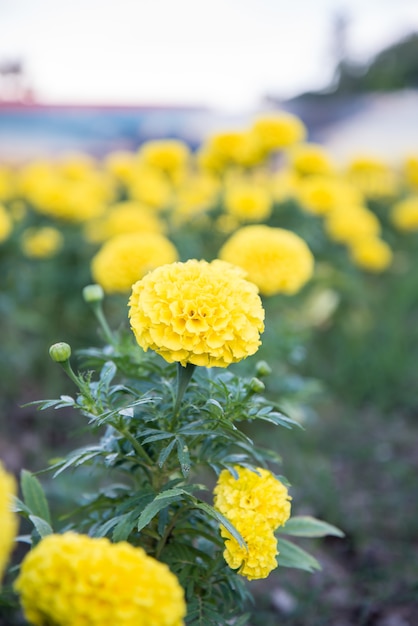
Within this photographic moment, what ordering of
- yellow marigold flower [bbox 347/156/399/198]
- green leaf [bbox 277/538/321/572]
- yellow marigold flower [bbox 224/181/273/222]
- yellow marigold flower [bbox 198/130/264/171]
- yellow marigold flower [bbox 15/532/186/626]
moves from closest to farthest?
yellow marigold flower [bbox 15/532/186/626], green leaf [bbox 277/538/321/572], yellow marigold flower [bbox 224/181/273/222], yellow marigold flower [bbox 198/130/264/171], yellow marigold flower [bbox 347/156/399/198]

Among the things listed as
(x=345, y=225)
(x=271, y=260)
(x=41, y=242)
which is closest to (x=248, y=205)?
(x=271, y=260)

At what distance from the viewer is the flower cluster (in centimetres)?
107

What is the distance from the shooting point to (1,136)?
817 centimetres

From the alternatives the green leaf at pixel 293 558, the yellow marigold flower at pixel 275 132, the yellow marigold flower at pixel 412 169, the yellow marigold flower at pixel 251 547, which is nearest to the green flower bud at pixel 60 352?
the yellow marigold flower at pixel 251 547

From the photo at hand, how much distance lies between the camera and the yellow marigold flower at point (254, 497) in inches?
43.8

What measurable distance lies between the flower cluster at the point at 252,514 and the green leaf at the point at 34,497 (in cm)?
37

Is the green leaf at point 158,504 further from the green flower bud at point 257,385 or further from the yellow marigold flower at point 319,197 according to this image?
the yellow marigold flower at point 319,197

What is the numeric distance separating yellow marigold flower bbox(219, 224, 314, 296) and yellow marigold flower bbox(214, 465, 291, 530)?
1016mm

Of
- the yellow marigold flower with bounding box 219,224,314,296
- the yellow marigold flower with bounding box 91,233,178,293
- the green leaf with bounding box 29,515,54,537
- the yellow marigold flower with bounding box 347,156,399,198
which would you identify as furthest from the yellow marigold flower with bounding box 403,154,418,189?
the green leaf with bounding box 29,515,54,537

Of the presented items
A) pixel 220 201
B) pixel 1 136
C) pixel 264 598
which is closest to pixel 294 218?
pixel 220 201

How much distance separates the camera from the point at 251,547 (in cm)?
108

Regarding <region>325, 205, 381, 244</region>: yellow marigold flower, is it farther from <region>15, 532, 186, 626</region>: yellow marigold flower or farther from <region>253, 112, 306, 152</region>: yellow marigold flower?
<region>15, 532, 186, 626</region>: yellow marigold flower

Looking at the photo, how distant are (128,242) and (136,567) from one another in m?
1.52

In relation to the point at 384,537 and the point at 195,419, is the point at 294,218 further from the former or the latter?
the point at 195,419
